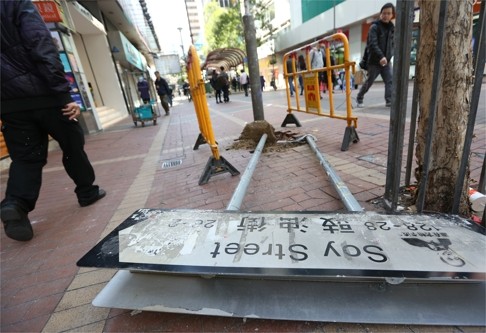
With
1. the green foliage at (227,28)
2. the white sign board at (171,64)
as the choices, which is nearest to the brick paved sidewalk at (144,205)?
the green foliage at (227,28)

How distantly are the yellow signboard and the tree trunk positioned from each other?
293 centimetres

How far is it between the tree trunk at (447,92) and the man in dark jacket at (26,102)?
2828mm

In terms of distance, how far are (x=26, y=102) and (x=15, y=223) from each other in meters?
1.05

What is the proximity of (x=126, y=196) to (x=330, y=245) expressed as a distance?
8.64 ft

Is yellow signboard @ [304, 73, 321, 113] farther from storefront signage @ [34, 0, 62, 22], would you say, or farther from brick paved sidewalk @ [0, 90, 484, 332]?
storefront signage @ [34, 0, 62, 22]

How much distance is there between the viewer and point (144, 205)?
2.88m

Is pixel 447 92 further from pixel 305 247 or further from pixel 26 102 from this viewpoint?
pixel 26 102

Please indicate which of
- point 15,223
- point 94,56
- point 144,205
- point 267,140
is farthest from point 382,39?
point 94,56

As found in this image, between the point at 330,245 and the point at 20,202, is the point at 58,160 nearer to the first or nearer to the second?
the point at 20,202

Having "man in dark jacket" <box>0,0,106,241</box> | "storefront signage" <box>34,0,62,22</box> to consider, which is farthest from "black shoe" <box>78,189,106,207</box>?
"storefront signage" <box>34,0,62,22</box>

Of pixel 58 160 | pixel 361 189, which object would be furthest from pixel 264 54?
pixel 361 189

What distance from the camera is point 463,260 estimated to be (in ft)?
3.76

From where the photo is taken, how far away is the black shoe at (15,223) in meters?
2.27

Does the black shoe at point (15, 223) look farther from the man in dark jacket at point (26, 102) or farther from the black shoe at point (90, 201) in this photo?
the black shoe at point (90, 201)
